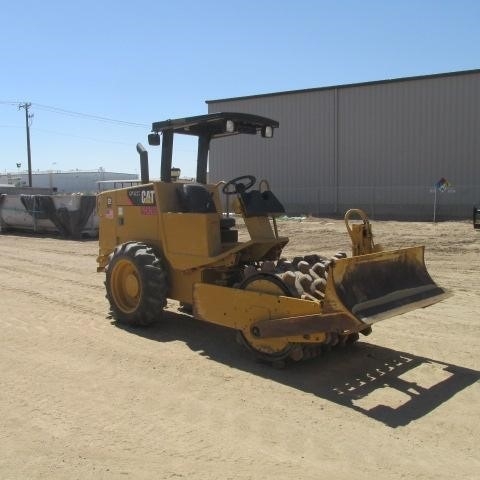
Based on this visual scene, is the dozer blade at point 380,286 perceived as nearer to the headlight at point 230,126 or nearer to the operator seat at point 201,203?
the operator seat at point 201,203

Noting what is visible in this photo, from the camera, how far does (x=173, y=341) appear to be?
21.9ft

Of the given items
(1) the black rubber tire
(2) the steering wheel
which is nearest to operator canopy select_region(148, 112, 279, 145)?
(2) the steering wheel

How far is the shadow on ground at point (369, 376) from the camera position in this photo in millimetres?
4738

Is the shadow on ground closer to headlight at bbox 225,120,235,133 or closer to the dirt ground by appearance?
the dirt ground

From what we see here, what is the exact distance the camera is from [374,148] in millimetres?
27703

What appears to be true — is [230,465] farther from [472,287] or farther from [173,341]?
[472,287]

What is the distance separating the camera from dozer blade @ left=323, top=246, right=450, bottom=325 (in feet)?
16.6

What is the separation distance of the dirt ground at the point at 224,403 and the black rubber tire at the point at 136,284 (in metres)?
0.24

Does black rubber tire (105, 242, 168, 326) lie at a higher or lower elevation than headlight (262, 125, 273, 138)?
lower

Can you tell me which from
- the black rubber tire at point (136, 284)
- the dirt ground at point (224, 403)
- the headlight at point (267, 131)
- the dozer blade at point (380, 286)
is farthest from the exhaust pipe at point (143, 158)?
the dozer blade at point (380, 286)

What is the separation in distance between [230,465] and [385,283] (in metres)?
2.61

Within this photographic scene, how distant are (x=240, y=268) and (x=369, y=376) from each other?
200 cm

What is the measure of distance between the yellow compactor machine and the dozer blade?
1 cm

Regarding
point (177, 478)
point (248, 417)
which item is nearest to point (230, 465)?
point (177, 478)
